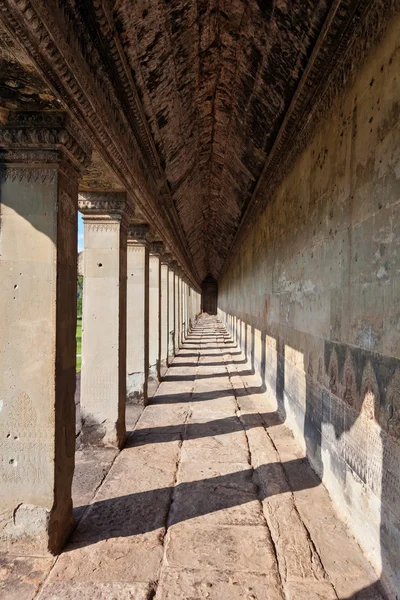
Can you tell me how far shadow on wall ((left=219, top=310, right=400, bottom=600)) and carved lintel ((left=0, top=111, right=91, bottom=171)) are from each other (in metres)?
2.76

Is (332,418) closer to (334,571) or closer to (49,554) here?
(334,571)

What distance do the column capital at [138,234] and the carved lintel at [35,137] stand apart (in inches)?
146

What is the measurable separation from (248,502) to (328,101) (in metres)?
4.00

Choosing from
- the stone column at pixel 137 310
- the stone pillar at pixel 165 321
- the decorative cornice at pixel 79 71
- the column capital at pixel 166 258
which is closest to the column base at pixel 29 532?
the decorative cornice at pixel 79 71

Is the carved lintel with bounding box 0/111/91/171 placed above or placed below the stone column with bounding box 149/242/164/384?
above

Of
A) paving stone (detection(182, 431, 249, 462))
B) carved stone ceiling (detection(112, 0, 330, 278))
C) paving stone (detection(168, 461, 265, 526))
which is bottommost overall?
paving stone (detection(182, 431, 249, 462))

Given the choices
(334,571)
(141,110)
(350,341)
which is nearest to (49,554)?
(334,571)

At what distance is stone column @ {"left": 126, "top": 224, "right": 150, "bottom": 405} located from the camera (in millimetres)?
6703

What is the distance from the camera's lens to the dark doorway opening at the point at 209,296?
138 ft

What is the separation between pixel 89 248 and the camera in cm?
507

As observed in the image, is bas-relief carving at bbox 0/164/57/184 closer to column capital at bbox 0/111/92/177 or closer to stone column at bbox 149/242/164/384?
column capital at bbox 0/111/92/177

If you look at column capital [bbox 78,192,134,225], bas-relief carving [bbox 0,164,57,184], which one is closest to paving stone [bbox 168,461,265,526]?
bas-relief carving [bbox 0,164,57,184]

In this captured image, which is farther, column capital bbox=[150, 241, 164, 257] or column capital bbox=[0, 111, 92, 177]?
column capital bbox=[150, 241, 164, 257]

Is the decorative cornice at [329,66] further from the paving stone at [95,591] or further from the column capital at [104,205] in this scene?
the paving stone at [95,591]
